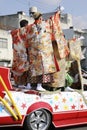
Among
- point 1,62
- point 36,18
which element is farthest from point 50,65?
point 1,62

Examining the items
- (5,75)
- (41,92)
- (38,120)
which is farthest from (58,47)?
(38,120)

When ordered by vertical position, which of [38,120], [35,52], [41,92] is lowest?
[38,120]

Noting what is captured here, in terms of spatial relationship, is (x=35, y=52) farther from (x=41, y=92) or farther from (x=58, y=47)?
(x=41, y=92)

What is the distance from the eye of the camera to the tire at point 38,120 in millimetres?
7797

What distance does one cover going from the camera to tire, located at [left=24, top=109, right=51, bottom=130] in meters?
7.80

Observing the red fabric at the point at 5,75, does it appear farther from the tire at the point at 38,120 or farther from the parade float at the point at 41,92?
the tire at the point at 38,120

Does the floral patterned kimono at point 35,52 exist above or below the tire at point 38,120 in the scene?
above

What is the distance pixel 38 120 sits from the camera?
7977 millimetres

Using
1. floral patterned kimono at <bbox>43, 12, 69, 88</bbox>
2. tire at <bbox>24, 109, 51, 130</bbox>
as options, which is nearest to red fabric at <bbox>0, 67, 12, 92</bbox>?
tire at <bbox>24, 109, 51, 130</bbox>

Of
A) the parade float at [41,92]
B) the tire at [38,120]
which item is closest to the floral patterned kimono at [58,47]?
the parade float at [41,92]

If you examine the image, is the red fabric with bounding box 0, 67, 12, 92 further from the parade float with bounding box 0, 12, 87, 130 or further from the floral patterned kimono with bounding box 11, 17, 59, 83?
the floral patterned kimono with bounding box 11, 17, 59, 83

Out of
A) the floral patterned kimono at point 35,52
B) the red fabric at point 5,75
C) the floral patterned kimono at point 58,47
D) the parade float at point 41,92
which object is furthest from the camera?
the floral patterned kimono at point 58,47

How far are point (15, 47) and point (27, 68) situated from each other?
0.53 m

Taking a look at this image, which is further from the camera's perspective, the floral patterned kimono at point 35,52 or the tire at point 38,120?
the floral patterned kimono at point 35,52
